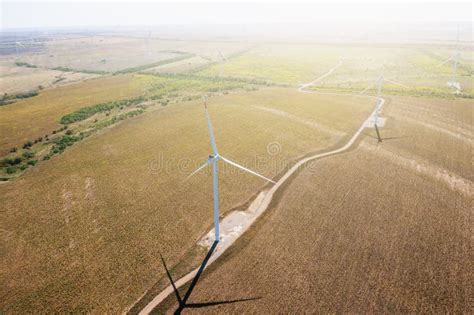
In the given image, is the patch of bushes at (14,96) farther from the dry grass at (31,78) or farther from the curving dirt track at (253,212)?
the curving dirt track at (253,212)

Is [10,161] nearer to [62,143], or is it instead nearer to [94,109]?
[62,143]

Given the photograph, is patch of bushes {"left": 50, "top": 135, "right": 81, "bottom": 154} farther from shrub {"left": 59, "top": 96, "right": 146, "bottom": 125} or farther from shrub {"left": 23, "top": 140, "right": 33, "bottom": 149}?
shrub {"left": 59, "top": 96, "right": 146, "bottom": 125}

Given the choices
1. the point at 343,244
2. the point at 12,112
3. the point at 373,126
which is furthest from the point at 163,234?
the point at 12,112

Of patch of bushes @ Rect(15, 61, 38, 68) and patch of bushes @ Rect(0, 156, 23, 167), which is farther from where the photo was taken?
patch of bushes @ Rect(15, 61, 38, 68)

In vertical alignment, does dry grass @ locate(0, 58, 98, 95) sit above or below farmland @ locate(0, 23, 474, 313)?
above

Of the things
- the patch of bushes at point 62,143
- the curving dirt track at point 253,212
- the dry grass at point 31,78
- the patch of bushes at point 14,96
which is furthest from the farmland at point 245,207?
the dry grass at point 31,78

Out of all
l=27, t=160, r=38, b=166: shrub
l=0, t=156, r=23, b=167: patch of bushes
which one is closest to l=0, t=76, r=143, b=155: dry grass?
l=0, t=156, r=23, b=167: patch of bushes

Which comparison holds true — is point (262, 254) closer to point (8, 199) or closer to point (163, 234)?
point (163, 234)
